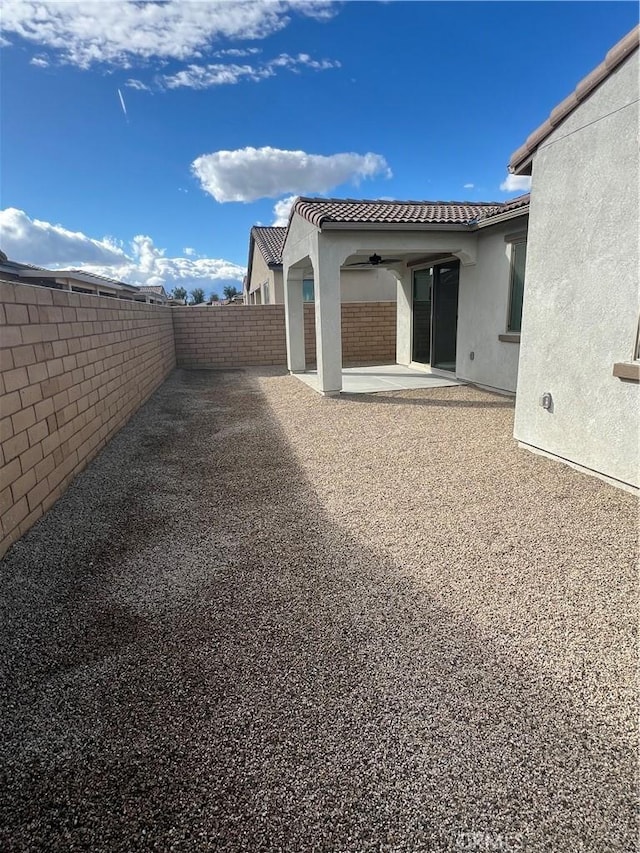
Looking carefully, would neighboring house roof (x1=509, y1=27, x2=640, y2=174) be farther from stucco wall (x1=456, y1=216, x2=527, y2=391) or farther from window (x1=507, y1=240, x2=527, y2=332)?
window (x1=507, y1=240, x2=527, y2=332)

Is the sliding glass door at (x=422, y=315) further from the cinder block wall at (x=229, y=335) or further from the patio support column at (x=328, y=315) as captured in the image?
the cinder block wall at (x=229, y=335)

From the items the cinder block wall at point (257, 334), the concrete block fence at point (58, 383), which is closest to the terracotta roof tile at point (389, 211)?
the concrete block fence at point (58, 383)

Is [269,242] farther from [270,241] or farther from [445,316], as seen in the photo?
[445,316]

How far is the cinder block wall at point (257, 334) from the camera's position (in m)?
14.9

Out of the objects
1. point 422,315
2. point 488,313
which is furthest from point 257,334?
point 488,313

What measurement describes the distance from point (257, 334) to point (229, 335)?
0.96m

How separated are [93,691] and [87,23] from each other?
8164mm

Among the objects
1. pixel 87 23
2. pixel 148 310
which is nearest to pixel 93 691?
pixel 87 23

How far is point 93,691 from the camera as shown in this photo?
2.12m

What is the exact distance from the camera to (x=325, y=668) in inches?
89.1

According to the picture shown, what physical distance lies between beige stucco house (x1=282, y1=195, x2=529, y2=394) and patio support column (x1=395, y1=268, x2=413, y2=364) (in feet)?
4.50

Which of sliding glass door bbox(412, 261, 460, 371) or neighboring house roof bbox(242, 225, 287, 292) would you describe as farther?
neighboring house roof bbox(242, 225, 287, 292)

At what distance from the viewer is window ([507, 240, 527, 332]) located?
26.9 ft

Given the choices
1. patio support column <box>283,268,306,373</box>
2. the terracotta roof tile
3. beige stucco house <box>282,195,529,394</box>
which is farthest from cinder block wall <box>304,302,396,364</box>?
the terracotta roof tile
